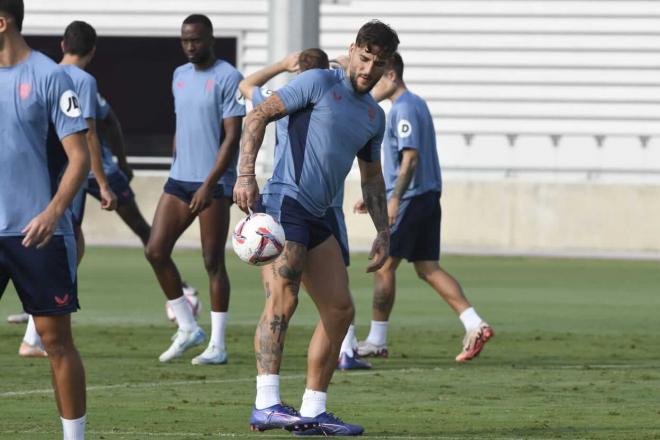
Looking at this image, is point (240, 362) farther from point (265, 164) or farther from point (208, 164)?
point (265, 164)

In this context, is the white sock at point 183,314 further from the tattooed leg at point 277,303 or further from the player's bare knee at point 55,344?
the player's bare knee at point 55,344

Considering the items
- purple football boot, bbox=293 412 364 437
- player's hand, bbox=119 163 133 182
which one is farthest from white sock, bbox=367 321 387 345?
purple football boot, bbox=293 412 364 437

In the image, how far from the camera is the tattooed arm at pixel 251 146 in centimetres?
912

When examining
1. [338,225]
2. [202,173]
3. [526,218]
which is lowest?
[526,218]

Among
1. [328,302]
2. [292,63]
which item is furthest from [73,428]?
[292,63]

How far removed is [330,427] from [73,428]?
5.62 feet

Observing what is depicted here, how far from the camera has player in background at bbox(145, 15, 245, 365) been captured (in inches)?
505

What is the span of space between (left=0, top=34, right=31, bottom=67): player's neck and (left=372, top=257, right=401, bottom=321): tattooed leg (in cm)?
586

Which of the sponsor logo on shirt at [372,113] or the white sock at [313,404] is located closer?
the white sock at [313,404]

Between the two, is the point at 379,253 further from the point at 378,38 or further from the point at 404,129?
the point at 404,129

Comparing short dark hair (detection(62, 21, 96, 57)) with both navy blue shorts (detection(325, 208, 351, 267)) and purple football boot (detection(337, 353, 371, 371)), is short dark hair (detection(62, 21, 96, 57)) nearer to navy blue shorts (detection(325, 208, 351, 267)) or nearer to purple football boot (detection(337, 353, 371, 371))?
purple football boot (detection(337, 353, 371, 371))

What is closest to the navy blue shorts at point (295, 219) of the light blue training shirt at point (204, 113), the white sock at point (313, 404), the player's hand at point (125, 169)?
the white sock at point (313, 404)

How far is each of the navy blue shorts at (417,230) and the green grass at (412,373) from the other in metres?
0.74

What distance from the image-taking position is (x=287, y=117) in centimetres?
995
